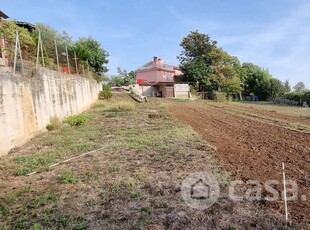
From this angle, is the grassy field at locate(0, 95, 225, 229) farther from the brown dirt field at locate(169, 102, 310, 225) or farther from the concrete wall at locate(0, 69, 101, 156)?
the brown dirt field at locate(169, 102, 310, 225)

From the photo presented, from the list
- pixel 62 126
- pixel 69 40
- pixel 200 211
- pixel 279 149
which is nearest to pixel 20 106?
pixel 62 126

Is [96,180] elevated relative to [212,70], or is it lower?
lower

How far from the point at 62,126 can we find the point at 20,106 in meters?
3.21

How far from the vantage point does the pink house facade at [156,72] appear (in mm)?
52844

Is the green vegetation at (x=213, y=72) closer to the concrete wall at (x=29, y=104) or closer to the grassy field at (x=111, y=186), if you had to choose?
the concrete wall at (x=29, y=104)

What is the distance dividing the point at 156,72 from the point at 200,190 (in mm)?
49355

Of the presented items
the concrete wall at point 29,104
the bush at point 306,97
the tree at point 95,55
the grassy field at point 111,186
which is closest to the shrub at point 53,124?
the concrete wall at point 29,104

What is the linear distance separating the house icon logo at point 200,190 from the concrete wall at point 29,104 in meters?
4.66

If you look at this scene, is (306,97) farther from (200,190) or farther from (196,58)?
(200,190)

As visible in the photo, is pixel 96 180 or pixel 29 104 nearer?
pixel 96 180

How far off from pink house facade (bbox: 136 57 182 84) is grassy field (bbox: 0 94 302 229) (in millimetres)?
44630

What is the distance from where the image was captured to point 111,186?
182 inches

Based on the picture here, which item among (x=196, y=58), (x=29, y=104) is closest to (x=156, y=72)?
(x=196, y=58)

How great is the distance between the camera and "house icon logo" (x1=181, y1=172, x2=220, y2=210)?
3932mm
